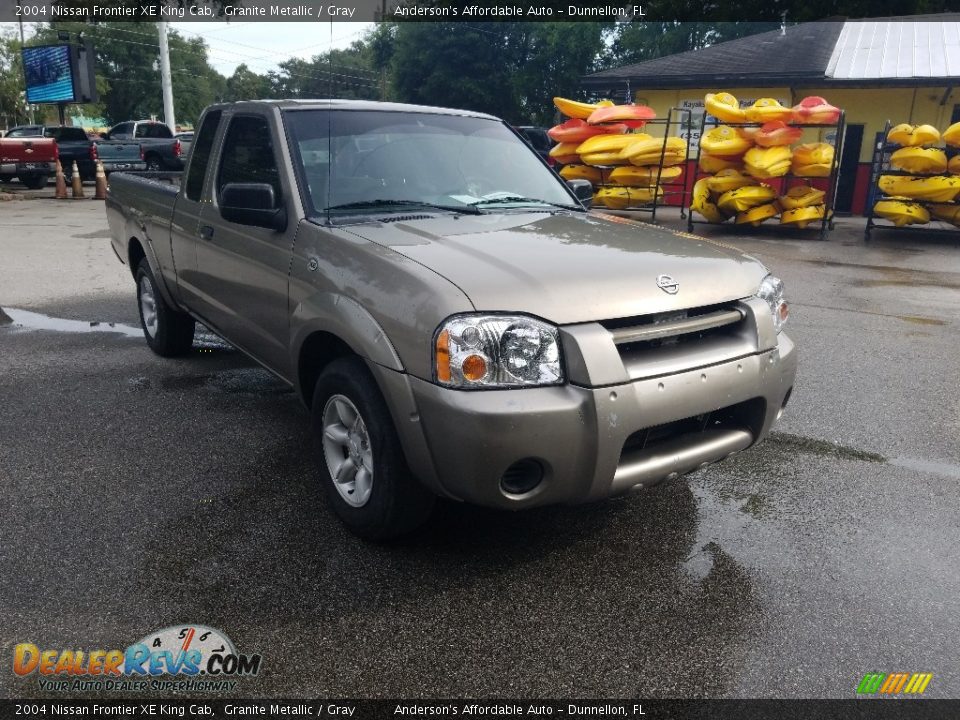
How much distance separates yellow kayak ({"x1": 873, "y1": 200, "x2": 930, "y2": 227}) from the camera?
14070mm

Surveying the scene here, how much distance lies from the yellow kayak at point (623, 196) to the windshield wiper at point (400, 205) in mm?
12706

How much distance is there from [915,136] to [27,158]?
21.3 meters

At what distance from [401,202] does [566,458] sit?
5.45 feet

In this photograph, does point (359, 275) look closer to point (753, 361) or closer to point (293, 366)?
point (293, 366)

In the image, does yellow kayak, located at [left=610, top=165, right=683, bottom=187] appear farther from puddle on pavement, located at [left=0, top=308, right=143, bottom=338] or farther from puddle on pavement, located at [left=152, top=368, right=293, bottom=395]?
puddle on pavement, located at [left=152, top=368, right=293, bottom=395]

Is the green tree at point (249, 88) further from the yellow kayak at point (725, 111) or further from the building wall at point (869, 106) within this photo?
the building wall at point (869, 106)

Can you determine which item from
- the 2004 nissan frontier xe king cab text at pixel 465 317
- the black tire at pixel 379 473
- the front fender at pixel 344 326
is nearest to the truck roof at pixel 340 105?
the 2004 nissan frontier xe king cab text at pixel 465 317

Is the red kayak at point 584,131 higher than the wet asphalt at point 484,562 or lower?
higher

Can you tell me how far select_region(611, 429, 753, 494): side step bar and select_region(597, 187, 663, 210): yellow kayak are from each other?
13.3 meters

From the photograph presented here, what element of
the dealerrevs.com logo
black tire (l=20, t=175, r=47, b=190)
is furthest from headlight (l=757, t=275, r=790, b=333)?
black tire (l=20, t=175, r=47, b=190)

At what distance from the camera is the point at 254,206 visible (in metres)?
3.49

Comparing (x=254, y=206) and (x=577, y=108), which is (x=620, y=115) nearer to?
(x=577, y=108)

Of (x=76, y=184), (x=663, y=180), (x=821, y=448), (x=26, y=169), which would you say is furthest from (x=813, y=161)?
(x=26, y=169)

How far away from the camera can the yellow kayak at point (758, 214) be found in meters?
14.3
